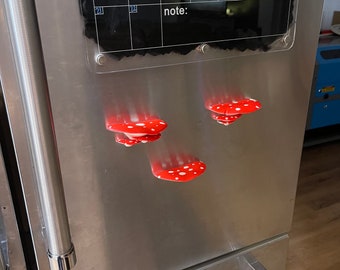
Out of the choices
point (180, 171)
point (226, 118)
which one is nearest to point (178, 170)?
point (180, 171)

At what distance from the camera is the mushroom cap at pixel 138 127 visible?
1.47ft

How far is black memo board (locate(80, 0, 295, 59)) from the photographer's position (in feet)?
1.37

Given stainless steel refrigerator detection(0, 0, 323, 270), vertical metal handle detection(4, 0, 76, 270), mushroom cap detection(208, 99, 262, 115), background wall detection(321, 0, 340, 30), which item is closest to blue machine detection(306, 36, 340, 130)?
background wall detection(321, 0, 340, 30)

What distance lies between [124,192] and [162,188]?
6 centimetres

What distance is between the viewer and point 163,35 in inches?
17.9

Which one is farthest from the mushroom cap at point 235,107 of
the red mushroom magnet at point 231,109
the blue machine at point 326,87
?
the blue machine at point 326,87

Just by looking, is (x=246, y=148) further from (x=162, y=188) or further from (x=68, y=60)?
(x=68, y=60)

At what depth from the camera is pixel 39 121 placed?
32 cm

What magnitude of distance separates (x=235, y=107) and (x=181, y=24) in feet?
0.47

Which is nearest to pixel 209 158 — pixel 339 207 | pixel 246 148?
pixel 246 148

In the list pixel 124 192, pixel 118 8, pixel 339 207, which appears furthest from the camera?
pixel 339 207

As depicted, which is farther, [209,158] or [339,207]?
[339,207]

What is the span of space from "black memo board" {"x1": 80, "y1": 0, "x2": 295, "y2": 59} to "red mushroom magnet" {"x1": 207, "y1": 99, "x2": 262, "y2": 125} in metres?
0.08

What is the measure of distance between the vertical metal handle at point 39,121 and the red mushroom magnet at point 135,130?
5.0 inches
